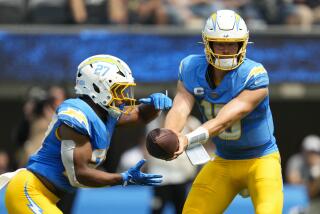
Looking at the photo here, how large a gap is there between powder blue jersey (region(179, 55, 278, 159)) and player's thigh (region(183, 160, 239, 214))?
0.48ft

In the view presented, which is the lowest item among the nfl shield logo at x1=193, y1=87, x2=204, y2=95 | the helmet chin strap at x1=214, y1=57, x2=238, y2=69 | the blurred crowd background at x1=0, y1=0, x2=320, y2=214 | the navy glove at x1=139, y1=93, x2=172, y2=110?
the blurred crowd background at x1=0, y1=0, x2=320, y2=214

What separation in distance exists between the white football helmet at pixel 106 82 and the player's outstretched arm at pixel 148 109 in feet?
0.96

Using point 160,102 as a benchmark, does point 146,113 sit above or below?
below

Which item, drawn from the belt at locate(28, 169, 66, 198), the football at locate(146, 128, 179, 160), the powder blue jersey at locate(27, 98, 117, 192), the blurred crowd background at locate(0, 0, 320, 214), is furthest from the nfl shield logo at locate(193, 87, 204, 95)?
the blurred crowd background at locate(0, 0, 320, 214)

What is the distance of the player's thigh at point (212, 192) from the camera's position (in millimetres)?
6539

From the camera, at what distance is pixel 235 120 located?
638cm

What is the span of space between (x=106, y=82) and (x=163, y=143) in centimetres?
57

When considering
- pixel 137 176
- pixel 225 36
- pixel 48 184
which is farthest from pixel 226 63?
pixel 48 184

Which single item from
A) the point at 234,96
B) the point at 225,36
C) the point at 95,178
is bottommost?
the point at 95,178

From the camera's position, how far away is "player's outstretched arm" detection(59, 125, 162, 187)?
19.8 feet

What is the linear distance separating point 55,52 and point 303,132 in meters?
3.63

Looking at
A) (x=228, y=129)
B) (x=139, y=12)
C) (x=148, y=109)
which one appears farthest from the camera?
(x=139, y=12)

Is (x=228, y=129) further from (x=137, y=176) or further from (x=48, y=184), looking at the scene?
(x=48, y=184)

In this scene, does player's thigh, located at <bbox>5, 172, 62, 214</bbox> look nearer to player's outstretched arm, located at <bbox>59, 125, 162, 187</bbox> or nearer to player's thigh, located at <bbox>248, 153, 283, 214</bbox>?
player's outstretched arm, located at <bbox>59, 125, 162, 187</bbox>
